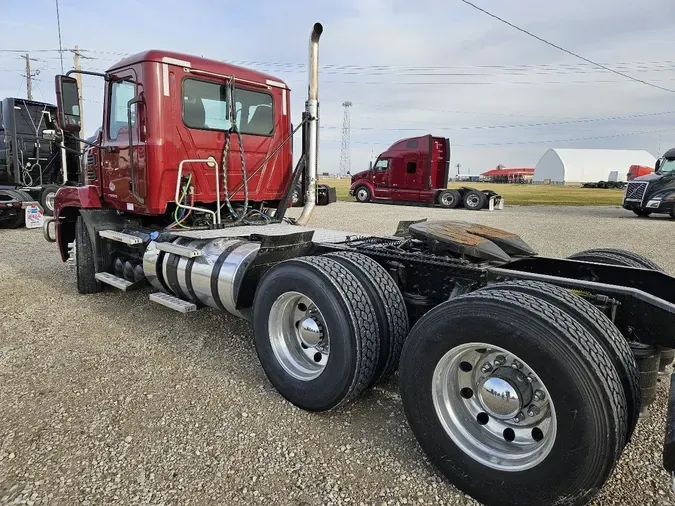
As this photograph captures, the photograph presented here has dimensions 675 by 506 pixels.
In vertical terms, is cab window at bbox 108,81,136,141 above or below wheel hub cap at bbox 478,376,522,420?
above

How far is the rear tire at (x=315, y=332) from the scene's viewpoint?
283 centimetres

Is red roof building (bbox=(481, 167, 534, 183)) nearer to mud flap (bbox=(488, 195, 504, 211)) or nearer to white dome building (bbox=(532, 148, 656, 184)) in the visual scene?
white dome building (bbox=(532, 148, 656, 184))

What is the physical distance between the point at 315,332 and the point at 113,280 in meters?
3.00

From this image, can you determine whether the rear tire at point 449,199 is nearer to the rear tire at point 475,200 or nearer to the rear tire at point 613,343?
the rear tire at point 475,200

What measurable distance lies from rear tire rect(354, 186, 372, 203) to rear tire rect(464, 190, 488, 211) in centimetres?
515

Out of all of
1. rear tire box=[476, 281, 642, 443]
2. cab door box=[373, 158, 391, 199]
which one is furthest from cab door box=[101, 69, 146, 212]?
cab door box=[373, 158, 391, 199]

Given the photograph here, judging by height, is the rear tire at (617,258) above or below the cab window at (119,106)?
below

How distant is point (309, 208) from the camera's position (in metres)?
5.46

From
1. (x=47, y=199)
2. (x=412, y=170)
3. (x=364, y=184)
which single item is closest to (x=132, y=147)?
(x=47, y=199)

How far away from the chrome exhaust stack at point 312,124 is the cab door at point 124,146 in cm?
171

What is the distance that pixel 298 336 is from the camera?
11.1 feet

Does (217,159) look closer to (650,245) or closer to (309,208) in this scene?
(309,208)

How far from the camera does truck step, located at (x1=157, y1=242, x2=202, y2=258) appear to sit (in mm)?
4234

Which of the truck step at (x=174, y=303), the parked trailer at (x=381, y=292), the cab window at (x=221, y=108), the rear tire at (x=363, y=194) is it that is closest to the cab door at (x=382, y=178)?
the rear tire at (x=363, y=194)
